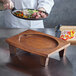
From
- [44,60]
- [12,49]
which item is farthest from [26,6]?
[44,60]

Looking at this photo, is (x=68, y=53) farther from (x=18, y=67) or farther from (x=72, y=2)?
(x=72, y=2)

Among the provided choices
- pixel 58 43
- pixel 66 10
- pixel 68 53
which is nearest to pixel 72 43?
pixel 68 53

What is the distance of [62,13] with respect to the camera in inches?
139

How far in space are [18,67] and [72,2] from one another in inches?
107

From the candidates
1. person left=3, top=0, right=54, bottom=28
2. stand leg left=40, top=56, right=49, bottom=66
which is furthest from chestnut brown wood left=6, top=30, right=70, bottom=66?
person left=3, top=0, right=54, bottom=28

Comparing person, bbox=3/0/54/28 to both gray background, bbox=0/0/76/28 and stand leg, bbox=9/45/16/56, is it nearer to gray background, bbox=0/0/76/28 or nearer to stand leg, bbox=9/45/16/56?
stand leg, bbox=9/45/16/56

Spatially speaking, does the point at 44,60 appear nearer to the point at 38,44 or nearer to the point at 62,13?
the point at 38,44

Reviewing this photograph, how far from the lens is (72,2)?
350 centimetres

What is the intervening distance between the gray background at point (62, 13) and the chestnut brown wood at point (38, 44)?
226 cm

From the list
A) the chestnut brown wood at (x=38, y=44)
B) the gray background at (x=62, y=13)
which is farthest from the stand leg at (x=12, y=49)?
the gray background at (x=62, y=13)

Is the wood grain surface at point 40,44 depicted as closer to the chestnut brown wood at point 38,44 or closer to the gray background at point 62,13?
the chestnut brown wood at point 38,44

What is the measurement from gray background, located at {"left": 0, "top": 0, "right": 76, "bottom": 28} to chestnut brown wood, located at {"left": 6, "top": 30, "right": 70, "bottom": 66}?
7.42 ft

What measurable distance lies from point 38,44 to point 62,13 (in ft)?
8.29

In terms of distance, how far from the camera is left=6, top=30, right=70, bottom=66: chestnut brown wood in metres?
1.04
